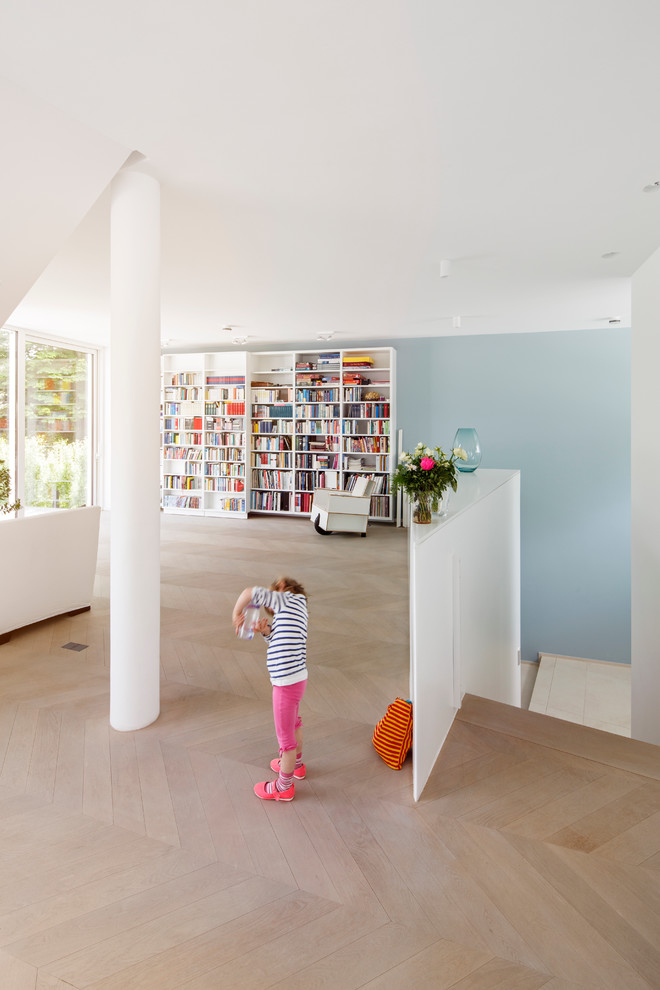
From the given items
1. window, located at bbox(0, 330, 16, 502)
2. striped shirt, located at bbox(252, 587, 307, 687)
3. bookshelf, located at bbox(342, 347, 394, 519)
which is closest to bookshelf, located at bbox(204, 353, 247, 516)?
bookshelf, located at bbox(342, 347, 394, 519)

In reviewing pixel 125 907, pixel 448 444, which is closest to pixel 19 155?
pixel 125 907

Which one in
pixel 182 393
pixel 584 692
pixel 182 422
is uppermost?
pixel 182 393

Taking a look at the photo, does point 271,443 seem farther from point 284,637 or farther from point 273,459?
point 284,637

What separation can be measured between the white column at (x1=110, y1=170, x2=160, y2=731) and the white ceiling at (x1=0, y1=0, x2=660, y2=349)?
12.8 inches

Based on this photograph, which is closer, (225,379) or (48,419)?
(48,419)

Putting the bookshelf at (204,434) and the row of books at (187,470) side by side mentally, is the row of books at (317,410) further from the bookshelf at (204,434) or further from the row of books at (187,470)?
the row of books at (187,470)

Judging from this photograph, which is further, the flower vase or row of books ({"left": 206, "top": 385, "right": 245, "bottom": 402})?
row of books ({"left": 206, "top": 385, "right": 245, "bottom": 402})

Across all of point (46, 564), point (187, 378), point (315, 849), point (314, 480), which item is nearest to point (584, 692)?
point (314, 480)

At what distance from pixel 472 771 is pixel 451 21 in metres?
2.84

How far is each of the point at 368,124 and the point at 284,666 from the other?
230 centimetres

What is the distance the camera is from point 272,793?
2332mm

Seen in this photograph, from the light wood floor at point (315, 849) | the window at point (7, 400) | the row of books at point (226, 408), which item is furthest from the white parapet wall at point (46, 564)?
the row of books at point (226, 408)

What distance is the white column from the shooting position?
2742 mm

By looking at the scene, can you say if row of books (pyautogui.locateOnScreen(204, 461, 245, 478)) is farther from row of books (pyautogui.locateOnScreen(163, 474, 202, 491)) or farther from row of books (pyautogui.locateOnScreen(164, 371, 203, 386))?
row of books (pyautogui.locateOnScreen(164, 371, 203, 386))
